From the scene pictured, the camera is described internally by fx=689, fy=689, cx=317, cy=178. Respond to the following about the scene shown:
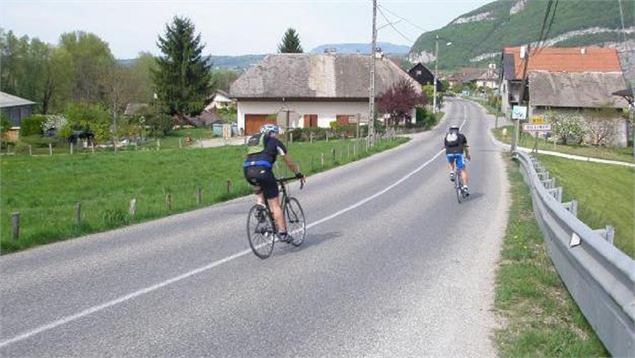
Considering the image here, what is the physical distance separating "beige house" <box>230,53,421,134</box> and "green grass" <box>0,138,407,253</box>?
19.4 metres

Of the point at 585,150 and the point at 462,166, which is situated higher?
the point at 462,166

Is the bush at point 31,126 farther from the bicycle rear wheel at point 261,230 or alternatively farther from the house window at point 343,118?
the bicycle rear wheel at point 261,230

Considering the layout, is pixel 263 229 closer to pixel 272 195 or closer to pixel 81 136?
pixel 272 195

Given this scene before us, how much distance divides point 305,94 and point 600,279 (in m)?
56.7

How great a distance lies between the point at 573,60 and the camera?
85875 mm

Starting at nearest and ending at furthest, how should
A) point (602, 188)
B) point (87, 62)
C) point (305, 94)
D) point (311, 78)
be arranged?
point (602, 188) < point (305, 94) < point (311, 78) < point (87, 62)

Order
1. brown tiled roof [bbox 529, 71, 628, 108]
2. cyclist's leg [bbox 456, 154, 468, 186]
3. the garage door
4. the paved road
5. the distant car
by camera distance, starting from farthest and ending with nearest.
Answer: the garage door → brown tiled roof [bbox 529, 71, 628, 108] → the distant car → cyclist's leg [bbox 456, 154, 468, 186] → the paved road

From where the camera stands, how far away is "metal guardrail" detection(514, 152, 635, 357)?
4.74 m

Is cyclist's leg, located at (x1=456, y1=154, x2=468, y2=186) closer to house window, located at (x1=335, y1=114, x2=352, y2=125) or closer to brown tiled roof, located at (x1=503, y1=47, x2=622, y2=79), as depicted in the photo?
house window, located at (x1=335, y1=114, x2=352, y2=125)

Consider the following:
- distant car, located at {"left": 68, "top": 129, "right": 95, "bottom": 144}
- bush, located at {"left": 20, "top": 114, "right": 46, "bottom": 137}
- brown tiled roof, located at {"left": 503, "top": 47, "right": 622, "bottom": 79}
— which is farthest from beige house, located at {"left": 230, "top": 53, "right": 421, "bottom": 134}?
brown tiled roof, located at {"left": 503, "top": 47, "right": 622, "bottom": 79}

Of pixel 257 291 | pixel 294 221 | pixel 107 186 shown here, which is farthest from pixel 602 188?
pixel 257 291

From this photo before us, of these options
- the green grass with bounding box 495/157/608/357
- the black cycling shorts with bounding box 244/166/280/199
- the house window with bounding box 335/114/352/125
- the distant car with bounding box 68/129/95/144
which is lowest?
the green grass with bounding box 495/157/608/357

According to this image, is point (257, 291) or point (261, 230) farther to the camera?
point (261, 230)

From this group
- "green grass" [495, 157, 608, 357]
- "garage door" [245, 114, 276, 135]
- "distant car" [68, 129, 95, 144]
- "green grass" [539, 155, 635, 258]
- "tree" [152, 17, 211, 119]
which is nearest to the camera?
"green grass" [495, 157, 608, 357]
